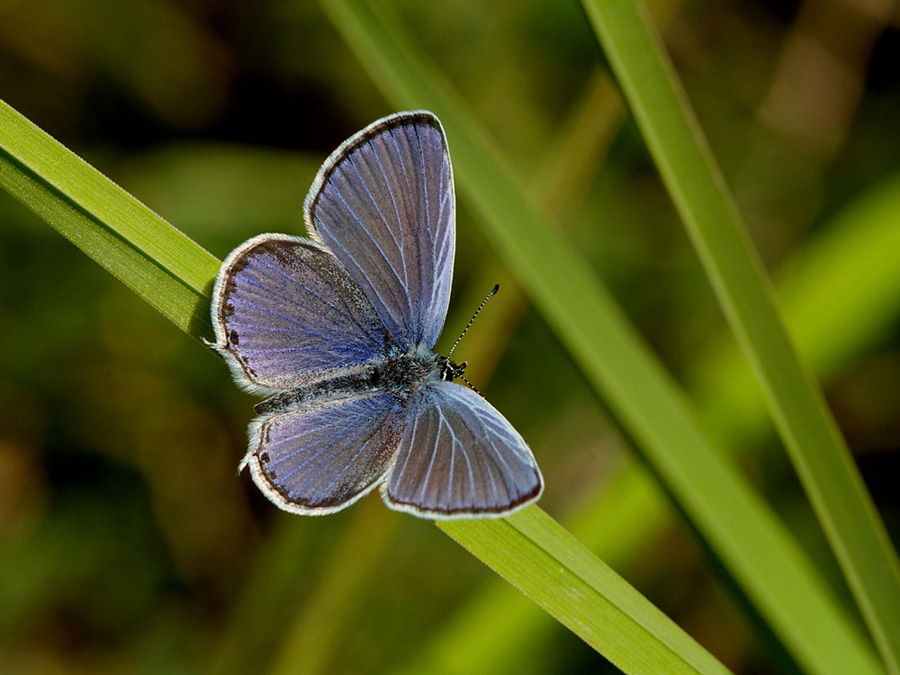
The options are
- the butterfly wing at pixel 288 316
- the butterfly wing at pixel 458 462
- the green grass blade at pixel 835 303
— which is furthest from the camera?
the green grass blade at pixel 835 303

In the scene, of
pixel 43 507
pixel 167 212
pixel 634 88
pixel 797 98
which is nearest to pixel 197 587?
pixel 43 507

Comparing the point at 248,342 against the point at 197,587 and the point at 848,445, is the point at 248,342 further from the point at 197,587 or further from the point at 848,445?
the point at 848,445

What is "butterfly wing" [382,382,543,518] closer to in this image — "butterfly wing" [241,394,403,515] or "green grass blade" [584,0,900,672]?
"butterfly wing" [241,394,403,515]

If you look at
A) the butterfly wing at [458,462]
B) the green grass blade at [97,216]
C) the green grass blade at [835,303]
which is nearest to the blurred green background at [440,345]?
the green grass blade at [835,303]

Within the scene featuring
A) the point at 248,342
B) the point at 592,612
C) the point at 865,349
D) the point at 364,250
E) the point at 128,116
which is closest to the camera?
the point at 592,612

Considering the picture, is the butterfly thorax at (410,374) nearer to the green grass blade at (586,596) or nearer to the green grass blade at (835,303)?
the green grass blade at (586,596)

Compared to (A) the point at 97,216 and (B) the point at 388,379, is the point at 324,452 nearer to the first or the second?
(B) the point at 388,379

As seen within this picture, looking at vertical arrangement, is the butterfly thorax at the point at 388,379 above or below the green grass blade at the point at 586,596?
above
